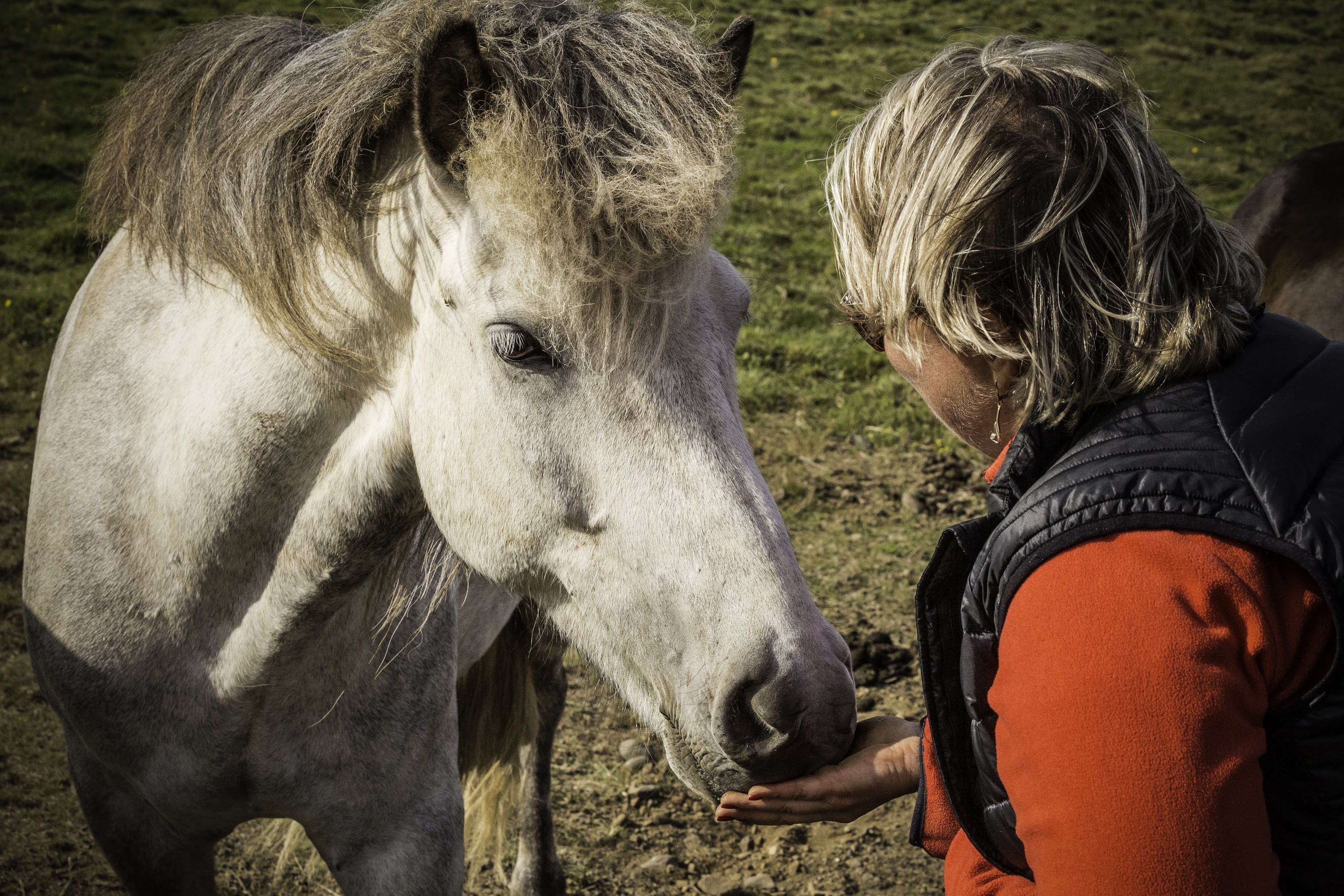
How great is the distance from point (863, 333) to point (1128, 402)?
44 cm

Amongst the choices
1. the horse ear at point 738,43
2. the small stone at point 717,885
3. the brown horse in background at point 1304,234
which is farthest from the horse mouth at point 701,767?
the brown horse in background at point 1304,234

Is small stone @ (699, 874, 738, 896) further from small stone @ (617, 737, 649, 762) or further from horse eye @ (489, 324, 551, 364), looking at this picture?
horse eye @ (489, 324, 551, 364)

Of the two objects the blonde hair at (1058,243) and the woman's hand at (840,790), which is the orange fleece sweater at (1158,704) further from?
the woman's hand at (840,790)

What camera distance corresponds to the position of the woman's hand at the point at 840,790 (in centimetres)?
139

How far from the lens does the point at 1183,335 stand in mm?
1137

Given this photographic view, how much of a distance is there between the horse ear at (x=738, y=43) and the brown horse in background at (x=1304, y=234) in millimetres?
3507

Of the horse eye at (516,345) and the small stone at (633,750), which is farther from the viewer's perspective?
the small stone at (633,750)

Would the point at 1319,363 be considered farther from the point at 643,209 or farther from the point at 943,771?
the point at 643,209

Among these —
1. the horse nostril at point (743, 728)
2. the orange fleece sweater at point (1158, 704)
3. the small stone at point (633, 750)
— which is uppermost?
the orange fleece sweater at point (1158, 704)

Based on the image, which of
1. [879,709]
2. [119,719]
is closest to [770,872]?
[879,709]

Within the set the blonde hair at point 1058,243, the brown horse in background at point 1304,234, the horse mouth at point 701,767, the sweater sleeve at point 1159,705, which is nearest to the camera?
the sweater sleeve at point 1159,705

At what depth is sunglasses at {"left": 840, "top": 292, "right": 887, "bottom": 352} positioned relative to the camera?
1446mm

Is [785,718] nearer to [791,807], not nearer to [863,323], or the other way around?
[791,807]

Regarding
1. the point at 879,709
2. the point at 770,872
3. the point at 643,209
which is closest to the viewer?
the point at 643,209
